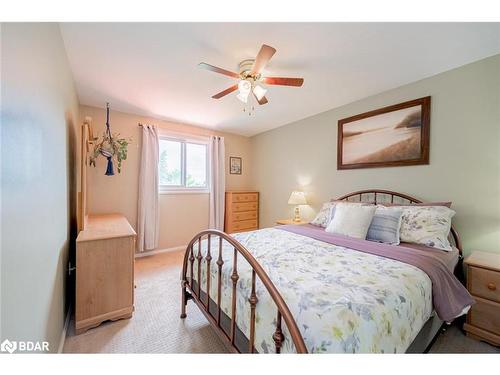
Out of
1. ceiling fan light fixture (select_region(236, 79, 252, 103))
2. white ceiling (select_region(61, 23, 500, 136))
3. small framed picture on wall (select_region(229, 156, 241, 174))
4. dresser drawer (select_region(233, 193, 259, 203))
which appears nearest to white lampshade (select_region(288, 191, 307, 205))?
dresser drawer (select_region(233, 193, 259, 203))

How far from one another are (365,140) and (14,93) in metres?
3.29

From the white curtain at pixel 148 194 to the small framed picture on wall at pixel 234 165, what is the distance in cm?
161

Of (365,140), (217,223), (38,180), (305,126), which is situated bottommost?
(217,223)

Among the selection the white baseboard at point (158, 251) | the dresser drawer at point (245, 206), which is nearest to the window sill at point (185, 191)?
the dresser drawer at point (245, 206)

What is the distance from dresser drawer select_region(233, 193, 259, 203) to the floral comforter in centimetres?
271

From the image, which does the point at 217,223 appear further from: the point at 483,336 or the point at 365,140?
the point at 483,336

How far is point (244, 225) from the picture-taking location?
177 inches

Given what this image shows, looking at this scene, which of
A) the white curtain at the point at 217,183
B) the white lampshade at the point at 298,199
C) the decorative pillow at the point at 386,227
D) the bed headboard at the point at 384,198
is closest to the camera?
the decorative pillow at the point at 386,227

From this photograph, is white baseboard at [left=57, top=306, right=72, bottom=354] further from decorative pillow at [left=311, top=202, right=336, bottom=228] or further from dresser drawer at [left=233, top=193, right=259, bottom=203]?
dresser drawer at [left=233, top=193, right=259, bottom=203]

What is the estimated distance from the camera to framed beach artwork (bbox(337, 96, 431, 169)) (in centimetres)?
236

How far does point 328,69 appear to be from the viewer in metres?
2.13

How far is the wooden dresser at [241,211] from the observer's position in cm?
435

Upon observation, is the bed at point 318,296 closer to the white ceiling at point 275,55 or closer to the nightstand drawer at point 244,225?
the white ceiling at point 275,55
